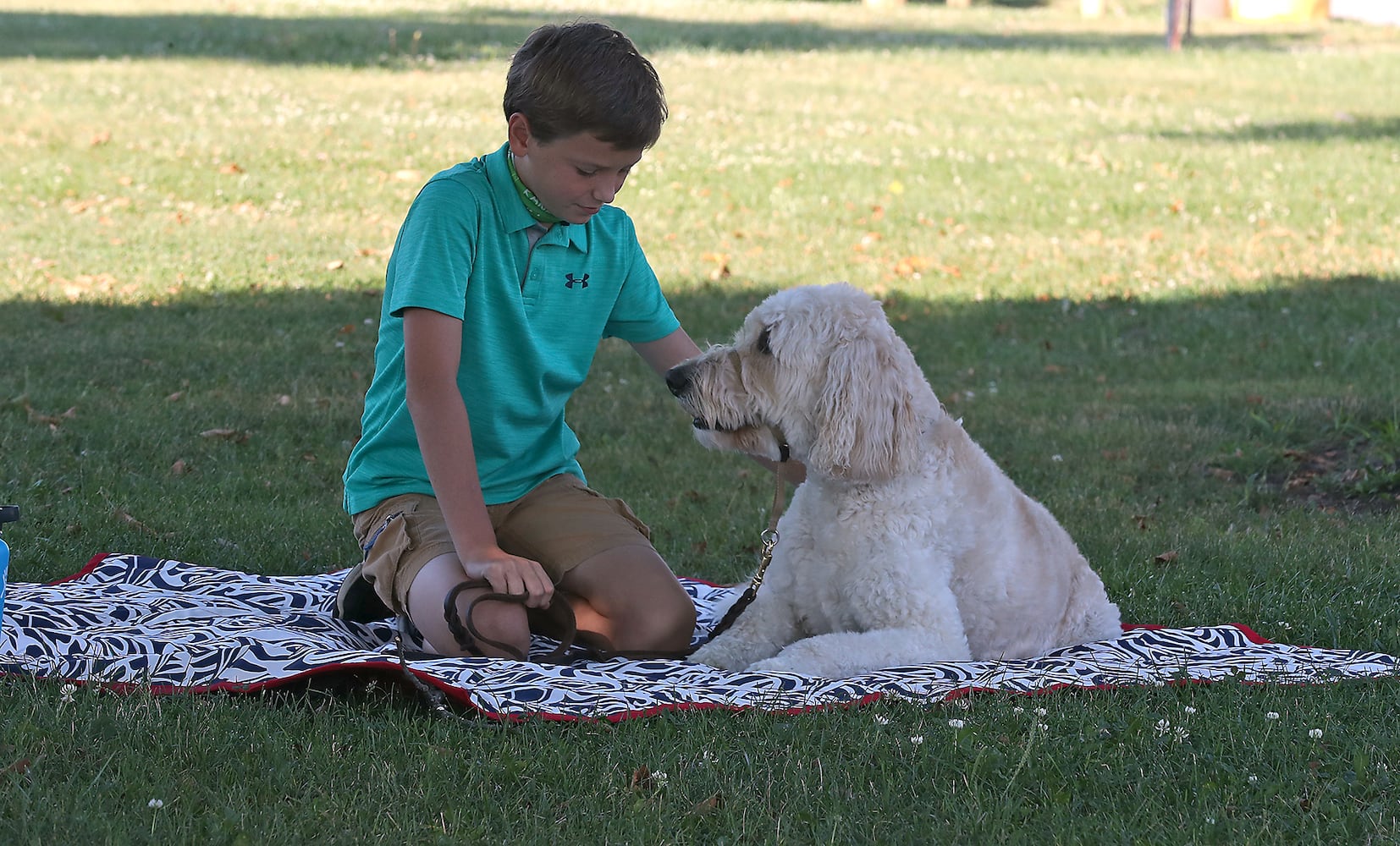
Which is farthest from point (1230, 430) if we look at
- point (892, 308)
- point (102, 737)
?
point (102, 737)

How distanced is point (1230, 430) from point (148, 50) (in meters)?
20.9

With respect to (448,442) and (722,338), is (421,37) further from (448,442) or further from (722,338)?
(448,442)

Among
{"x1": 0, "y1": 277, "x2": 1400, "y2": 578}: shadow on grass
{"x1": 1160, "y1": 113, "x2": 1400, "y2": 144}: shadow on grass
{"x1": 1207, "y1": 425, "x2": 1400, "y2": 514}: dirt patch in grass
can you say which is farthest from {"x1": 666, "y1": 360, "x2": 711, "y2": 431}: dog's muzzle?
{"x1": 1160, "y1": 113, "x2": 1400, "y2": 144}: shadow on grass

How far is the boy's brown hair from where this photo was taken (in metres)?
4.07

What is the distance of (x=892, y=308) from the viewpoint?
413 inches

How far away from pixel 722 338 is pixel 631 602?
4.80 meters

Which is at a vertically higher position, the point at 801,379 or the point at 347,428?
the point at 801,379

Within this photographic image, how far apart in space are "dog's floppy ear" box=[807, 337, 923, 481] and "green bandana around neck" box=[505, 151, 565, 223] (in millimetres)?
1018

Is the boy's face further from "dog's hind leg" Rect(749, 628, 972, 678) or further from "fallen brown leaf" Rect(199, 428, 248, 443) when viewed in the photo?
"fallen brown leaf" Rect(199, 428, 248, 443)

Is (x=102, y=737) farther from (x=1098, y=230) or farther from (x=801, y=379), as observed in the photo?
(x=1098, y=230)

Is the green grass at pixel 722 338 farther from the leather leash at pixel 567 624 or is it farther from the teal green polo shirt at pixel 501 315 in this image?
the teal green polo shirt at pixel 501 315

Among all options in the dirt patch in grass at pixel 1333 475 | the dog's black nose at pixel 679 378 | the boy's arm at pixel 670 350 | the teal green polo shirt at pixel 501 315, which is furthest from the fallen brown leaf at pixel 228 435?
the dirt patch in grass at pixel 1333 475

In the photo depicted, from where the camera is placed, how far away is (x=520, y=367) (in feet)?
15.0

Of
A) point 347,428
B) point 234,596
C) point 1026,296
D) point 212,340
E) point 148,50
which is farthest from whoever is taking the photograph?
point 148,50
